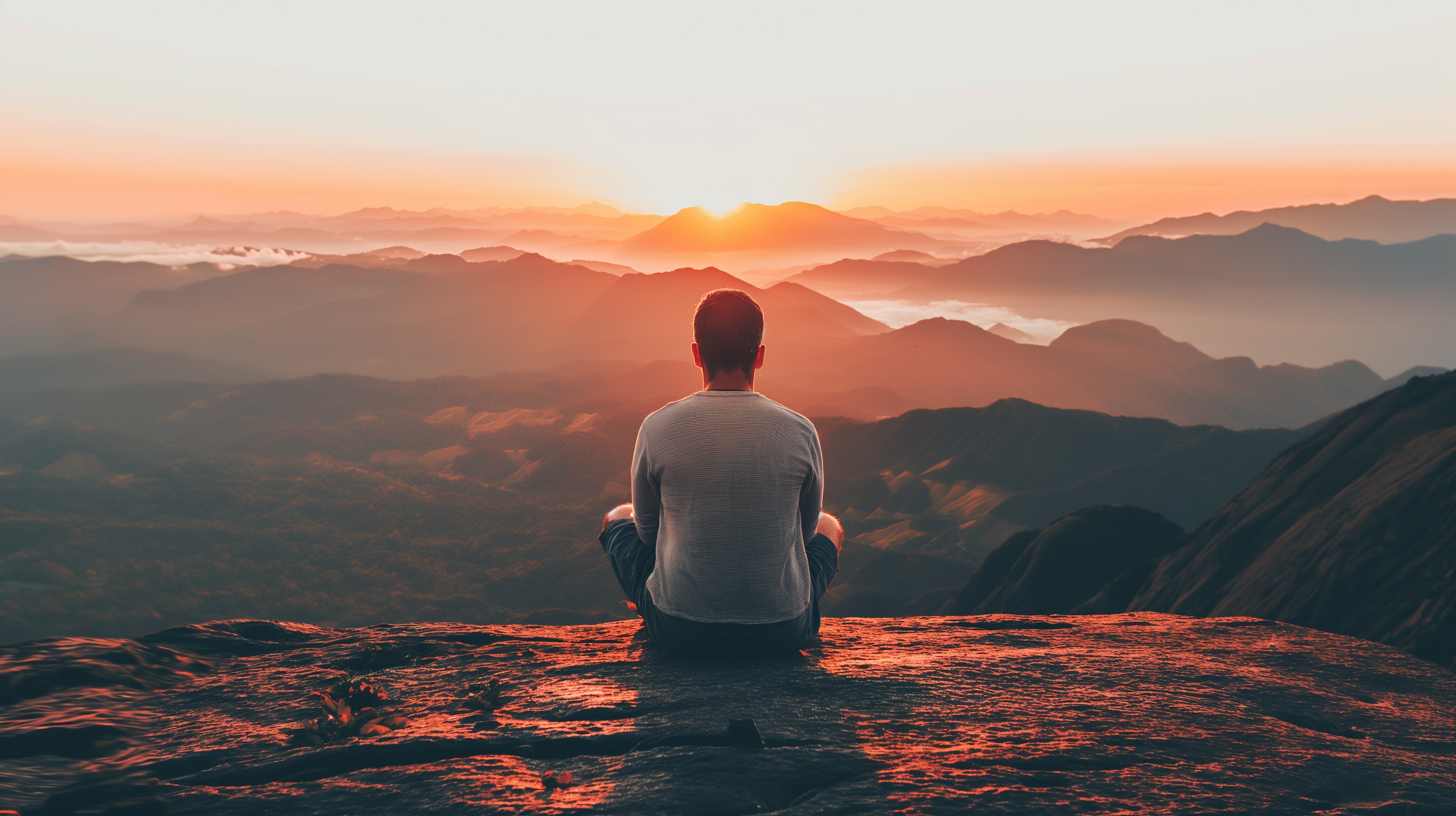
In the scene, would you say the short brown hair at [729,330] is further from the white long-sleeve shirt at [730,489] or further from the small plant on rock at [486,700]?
the small plant on rock at [486,700]

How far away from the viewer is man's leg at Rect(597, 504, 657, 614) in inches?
229

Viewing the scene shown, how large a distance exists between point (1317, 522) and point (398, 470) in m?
177

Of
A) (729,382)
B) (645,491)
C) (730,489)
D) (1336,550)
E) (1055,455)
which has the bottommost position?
(1055,455)

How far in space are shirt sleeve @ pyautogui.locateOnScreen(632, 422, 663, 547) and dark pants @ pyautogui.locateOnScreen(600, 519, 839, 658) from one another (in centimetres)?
28

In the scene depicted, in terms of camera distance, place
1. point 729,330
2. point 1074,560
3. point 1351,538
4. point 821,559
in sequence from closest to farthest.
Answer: point 729,330 < point 821,559 < point 1351,538 < point 1074,560

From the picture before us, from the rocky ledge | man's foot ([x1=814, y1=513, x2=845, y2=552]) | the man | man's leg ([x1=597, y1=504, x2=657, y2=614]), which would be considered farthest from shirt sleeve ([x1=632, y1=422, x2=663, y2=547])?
man's foot ([x1=814, y1=513, x2=845, y2=552])

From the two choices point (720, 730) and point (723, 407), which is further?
point (723, 407)

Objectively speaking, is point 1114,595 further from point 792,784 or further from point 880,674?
point 792,784

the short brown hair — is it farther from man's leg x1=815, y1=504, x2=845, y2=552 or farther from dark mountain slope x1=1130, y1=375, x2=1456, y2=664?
dark mountain slope x1=1130, y1=375, x2=1456, y2=664

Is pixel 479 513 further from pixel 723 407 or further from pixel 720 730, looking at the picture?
pixel 720 730

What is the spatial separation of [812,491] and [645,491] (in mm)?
1136

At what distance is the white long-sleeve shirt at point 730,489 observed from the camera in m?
4.87

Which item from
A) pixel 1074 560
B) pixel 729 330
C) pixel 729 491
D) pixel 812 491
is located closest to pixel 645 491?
pixel 729 491

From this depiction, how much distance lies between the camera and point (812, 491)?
5195mm
